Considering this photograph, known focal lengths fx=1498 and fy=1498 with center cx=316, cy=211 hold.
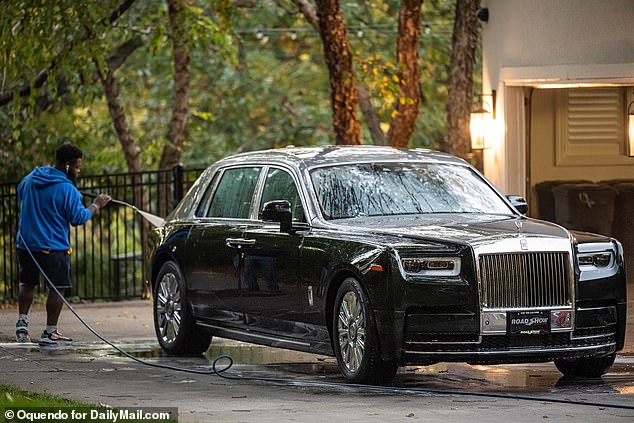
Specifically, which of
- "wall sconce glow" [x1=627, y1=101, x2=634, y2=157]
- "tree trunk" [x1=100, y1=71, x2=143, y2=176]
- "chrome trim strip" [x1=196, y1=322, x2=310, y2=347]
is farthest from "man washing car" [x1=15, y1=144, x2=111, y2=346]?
"tree trunk" [x1=100, y1=71, x2=143, y2=176]

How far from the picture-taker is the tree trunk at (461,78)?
21281 mm

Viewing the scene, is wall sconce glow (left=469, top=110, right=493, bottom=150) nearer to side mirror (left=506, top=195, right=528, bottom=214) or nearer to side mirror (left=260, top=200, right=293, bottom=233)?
side mirror (left=506, top=195, right=528, bottom=214)

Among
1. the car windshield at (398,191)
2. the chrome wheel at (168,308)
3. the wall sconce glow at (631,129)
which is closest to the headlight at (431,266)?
the car windshield at (398,191)

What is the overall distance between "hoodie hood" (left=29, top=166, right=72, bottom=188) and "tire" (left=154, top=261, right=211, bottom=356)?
1.46 m

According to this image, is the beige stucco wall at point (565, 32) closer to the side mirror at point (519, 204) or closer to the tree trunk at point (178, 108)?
the side mirror at point (519, 204)

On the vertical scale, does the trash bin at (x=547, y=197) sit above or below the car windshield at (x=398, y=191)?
below

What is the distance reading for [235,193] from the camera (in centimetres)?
1338

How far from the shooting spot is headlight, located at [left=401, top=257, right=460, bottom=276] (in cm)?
1049

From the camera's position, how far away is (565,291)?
10812 millimetres

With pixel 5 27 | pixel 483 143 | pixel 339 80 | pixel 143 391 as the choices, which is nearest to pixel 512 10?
pixel 483 143

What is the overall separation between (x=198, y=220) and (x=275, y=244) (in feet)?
5.69

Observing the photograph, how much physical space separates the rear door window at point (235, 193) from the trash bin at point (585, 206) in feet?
18.5

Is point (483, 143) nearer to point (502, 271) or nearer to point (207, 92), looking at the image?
point (502, 271)

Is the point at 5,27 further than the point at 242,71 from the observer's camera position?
No
